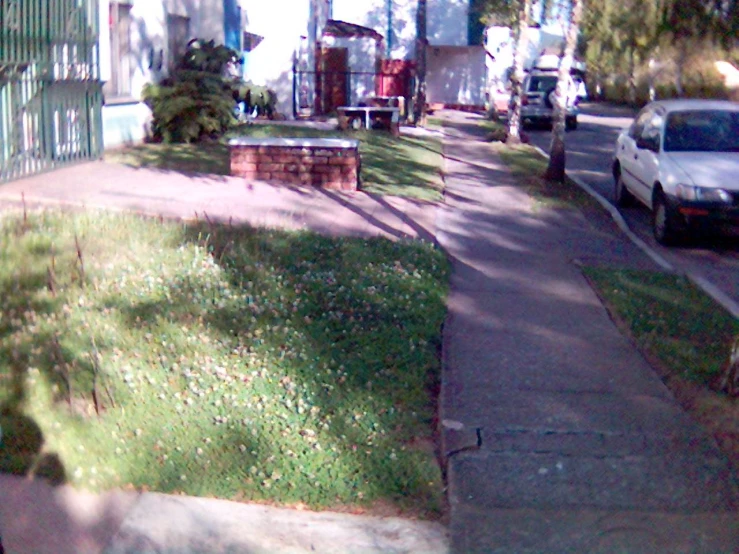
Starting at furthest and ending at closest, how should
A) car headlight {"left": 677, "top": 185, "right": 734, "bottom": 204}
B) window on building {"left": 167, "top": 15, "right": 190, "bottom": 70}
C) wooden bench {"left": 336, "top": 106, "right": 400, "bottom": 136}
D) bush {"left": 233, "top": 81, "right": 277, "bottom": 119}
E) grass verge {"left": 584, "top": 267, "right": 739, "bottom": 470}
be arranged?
wooden bench {"left": 336, "top": 106, "right": 400, "bottom": 136} → bush {"left": 233, "top": 81, "right": 277, "bottom": 119} → window on building {"left": 167, "top": 15, "right": 190, "bottom": 70} → car headlight {"left": 677, "top": 185, "right": 734, "bottom": 204} → grass verge {"left": 584, "top": 267, "right": 739, "bottom": 470}

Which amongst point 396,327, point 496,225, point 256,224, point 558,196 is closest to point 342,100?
point 558,196

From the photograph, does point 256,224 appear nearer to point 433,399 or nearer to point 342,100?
point 433,399

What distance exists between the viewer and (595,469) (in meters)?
5.05

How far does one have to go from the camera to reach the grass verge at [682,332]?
19.1 feet

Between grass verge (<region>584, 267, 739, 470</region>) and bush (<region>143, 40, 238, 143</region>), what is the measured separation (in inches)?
391

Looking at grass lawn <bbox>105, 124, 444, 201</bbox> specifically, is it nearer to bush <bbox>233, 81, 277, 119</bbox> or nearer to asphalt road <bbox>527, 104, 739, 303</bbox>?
bush <bbox>233, 81, 277, 119</bbox>

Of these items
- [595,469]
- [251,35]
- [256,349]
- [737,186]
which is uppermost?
[251,35]

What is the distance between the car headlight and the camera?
1056 centimetres

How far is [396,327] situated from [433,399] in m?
0.91

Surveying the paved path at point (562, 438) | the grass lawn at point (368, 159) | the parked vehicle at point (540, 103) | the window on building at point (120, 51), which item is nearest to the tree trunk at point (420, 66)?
the parked vehicle at point (540, 103)

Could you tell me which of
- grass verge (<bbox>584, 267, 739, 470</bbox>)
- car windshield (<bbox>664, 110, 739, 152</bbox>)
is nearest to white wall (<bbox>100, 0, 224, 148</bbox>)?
car windshield (<bbox>664, 110, 739, 152</bbox>)

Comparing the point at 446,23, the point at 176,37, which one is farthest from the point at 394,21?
the point at 176,37

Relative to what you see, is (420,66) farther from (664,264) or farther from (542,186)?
(664,264)

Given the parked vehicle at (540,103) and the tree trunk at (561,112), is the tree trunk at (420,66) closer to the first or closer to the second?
the parked vehicle at (540,103)
